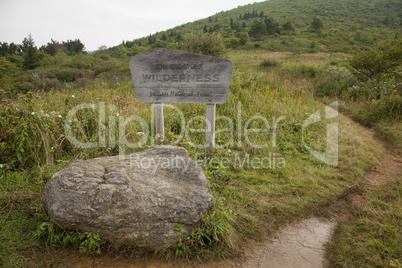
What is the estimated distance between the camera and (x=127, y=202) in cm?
246

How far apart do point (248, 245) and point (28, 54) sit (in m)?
38.9

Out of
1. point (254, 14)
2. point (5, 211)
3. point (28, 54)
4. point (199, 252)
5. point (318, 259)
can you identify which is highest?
point (254, 14)

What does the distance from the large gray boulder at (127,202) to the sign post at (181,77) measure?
183 centimetres

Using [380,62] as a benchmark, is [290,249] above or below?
below

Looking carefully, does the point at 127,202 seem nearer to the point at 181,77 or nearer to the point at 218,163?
the point at 218,163

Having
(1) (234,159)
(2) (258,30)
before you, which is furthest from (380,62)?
(2) (258,30)

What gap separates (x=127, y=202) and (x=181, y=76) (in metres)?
2.55

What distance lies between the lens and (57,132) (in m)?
4.16

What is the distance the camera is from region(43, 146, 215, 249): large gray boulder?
7.78 ft

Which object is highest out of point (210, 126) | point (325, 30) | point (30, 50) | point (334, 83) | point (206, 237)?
point (325, 30)

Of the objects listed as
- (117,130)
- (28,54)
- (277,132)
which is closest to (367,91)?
(277,132)

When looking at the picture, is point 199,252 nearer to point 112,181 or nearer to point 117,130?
point 112,181

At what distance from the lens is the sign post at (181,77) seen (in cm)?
406

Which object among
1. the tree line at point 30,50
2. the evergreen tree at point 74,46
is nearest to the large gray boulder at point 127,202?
the tree line at point 30,50
